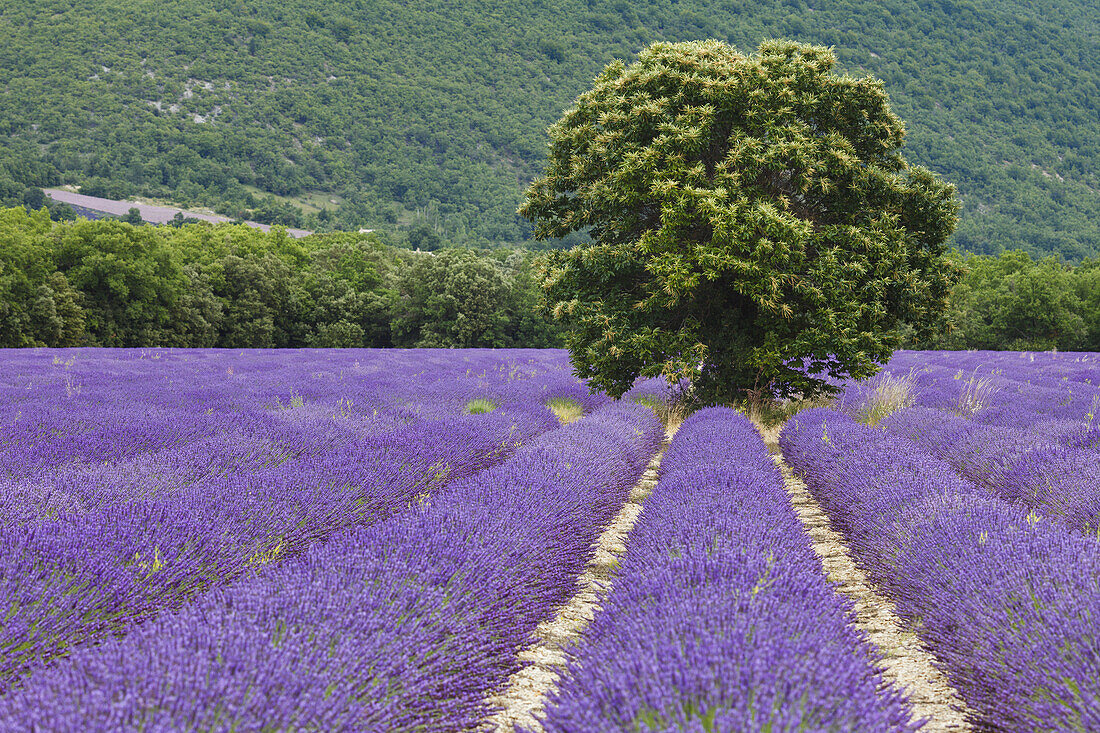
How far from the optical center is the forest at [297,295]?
2766 cm

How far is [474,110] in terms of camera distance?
5576 inches

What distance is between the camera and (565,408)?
9125 millimetres

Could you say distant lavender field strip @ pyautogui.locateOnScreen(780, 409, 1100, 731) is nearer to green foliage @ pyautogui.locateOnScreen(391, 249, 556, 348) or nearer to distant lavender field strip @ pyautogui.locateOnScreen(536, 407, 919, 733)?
distant lavender field strip @ pyautogui.locateOnScreen(536, 407, 919, 733)

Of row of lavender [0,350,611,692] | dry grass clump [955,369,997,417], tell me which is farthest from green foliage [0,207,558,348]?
dry grass clump [955,369,997,417]

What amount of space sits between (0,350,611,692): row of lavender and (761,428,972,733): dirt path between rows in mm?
2565

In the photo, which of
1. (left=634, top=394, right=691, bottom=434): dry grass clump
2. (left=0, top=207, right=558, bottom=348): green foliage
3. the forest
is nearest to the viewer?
(left=634, top=394, right=691, bottom=434): dry grass clump

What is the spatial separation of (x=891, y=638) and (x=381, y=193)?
12713 centimetres

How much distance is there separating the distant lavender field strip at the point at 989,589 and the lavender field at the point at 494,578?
0.01 metres

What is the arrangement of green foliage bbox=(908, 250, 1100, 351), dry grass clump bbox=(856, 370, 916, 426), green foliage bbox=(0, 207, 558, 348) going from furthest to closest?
green foliage bbox=(908, 250, 1100, 351) < green foliage bbox=(0, 207, 558, 348) < dry grass clump bbox=(856, 370, 916, 426)

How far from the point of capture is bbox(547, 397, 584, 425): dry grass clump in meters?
8.64

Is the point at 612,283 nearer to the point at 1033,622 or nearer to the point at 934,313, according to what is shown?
the point at 934,313

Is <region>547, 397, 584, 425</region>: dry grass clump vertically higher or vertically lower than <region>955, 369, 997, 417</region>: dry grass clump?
lower

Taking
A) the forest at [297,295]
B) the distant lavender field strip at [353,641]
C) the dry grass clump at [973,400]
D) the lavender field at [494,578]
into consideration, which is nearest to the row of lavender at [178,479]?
the lavender field at [494,578]

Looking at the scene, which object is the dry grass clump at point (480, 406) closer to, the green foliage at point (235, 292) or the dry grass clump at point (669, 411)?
the dry grass clump at point (669, 411)
